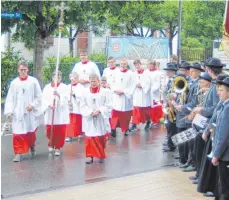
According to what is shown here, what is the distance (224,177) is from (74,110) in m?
7.31

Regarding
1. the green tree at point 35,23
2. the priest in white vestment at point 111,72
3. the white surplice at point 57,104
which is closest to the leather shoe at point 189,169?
the white surplice at point 57,104

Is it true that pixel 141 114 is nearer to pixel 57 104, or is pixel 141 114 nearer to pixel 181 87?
pixel 57 104

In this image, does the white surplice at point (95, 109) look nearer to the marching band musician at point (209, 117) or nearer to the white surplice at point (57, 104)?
the white surplice at point (57, 104)

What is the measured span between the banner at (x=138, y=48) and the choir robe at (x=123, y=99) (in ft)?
25.1

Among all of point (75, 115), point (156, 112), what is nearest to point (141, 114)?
point (156, 112)

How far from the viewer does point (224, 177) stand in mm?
7785

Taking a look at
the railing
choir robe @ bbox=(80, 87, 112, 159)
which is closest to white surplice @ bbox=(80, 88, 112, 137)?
choir robe @ bbox=(80, 87, 112, 159)

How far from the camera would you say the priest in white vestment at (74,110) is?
1441cm

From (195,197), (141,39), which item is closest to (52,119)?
(195,197)

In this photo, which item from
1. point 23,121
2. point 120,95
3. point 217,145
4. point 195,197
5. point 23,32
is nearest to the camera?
point 217,145

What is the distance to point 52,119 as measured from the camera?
12383mm

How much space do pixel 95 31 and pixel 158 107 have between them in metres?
16.0

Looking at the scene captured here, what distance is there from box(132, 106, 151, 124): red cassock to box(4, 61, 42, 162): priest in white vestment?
486cm

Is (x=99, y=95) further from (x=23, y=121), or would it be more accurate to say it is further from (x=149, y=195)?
(x=149, y=195)
